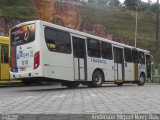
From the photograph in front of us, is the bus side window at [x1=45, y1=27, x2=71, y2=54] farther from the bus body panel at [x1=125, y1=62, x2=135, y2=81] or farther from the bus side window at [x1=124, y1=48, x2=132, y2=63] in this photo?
the bus body panel at [x1=125, y1=62, x2=135, y2=81]

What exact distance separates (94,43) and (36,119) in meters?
13.5

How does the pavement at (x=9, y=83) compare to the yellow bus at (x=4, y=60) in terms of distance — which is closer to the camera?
the yellow bus at (x=4, y=60)

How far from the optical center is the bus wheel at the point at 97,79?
66.5 ft

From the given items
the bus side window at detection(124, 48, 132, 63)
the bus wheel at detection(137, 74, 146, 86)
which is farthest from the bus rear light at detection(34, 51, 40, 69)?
the bus wheel at detection(137, 74, 146, 86)

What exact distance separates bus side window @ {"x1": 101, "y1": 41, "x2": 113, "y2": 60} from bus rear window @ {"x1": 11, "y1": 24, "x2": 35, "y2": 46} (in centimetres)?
550

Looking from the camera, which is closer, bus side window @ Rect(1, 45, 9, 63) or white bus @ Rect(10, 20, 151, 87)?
white bus @ Rect(10, 20, 151, 87)

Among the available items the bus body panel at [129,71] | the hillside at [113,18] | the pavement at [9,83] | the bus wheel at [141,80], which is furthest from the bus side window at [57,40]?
the hillside at [113,18]

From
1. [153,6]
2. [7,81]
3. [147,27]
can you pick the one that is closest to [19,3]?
[147,27]

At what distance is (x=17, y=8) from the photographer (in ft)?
300

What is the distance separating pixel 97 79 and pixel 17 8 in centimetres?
7367

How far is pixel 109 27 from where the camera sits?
109750 millimetres

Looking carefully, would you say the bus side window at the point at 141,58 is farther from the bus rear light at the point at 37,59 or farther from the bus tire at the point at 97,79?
the bus rear light at the point at 37,59

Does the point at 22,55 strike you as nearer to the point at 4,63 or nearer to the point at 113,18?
the point at 4,63

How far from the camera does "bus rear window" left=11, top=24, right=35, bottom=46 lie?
16.9 metres
